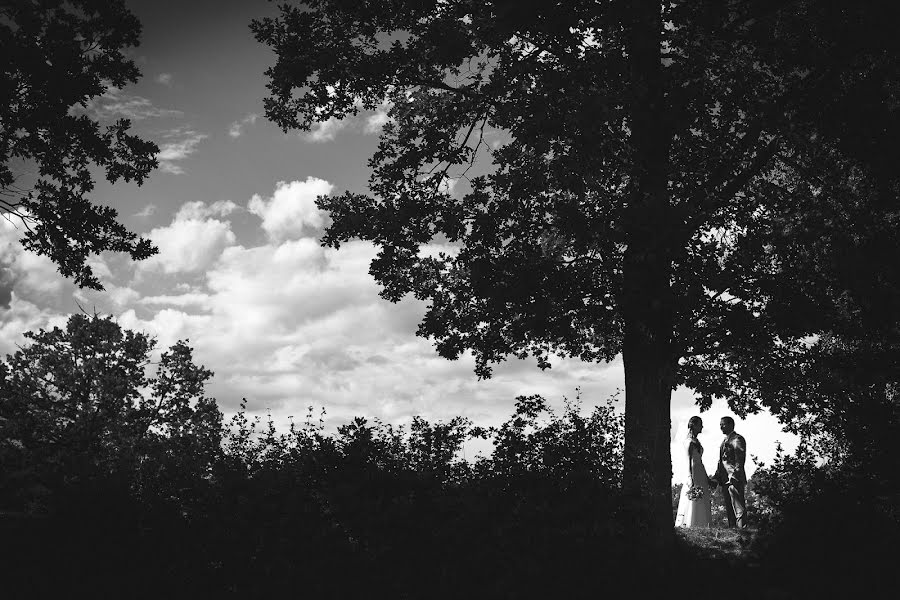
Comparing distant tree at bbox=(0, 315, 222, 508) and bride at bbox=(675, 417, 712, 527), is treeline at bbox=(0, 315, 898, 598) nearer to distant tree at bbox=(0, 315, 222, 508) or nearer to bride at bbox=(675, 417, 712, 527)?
bride at bbox=(675, 417, 712, 527)

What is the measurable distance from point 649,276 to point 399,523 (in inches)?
200

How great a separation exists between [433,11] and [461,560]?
28.6 ft

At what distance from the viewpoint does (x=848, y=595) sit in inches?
Result: 275

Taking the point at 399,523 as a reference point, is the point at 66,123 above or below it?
above

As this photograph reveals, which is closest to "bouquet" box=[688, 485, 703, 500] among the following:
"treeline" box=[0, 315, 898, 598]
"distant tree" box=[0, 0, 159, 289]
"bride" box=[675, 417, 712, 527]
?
"bride" box=[675, 417, 712, 527]

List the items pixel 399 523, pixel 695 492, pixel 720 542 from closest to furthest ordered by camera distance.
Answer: pixel 399 523
pixel 720 542
pixel 695 492

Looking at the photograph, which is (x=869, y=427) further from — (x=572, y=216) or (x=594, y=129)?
(x=594, y=129)

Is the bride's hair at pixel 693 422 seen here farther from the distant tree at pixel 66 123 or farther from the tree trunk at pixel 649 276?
the distant tree at pixel 66 123

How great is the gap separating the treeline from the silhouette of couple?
3359mm

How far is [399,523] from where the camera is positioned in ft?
25.4

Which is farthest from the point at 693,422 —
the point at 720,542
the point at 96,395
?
the point at 96,395

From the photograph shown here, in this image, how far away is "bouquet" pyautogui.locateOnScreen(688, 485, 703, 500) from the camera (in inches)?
550

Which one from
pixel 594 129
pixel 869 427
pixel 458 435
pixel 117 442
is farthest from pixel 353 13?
pixel 117 442

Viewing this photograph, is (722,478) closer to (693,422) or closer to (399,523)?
(693,422)
